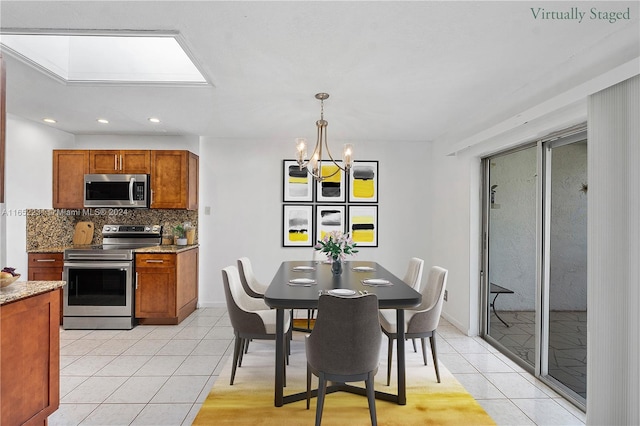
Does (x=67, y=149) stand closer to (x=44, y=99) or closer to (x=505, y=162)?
(x=44, y=99)

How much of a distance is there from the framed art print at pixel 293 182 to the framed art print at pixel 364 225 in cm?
76

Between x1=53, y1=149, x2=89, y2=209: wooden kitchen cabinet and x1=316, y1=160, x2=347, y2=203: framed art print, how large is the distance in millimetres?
3184

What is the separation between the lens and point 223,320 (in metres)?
4.71

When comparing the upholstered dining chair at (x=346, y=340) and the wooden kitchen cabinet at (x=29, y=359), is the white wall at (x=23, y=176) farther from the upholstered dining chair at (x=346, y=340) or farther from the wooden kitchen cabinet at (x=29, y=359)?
the upholstered dining chair at (x=346, y=340)

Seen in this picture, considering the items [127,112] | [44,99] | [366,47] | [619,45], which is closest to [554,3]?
[619,45]

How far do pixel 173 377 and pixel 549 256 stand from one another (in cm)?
335

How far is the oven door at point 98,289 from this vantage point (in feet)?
14.1

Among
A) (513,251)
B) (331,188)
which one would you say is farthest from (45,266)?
(513,251)

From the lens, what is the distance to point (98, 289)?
14.2ft

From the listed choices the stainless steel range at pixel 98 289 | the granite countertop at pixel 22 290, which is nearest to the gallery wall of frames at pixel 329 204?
the stainless steel range at pixel 98 289

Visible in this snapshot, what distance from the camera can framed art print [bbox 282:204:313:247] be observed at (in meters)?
5.35

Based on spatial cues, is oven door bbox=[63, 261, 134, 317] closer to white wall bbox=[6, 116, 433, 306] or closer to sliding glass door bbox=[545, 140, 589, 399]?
white wall bbox=[6, 116, 433, 306]

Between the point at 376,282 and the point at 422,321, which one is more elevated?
the point at 376,282

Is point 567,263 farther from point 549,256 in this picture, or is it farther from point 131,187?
point 131,187
